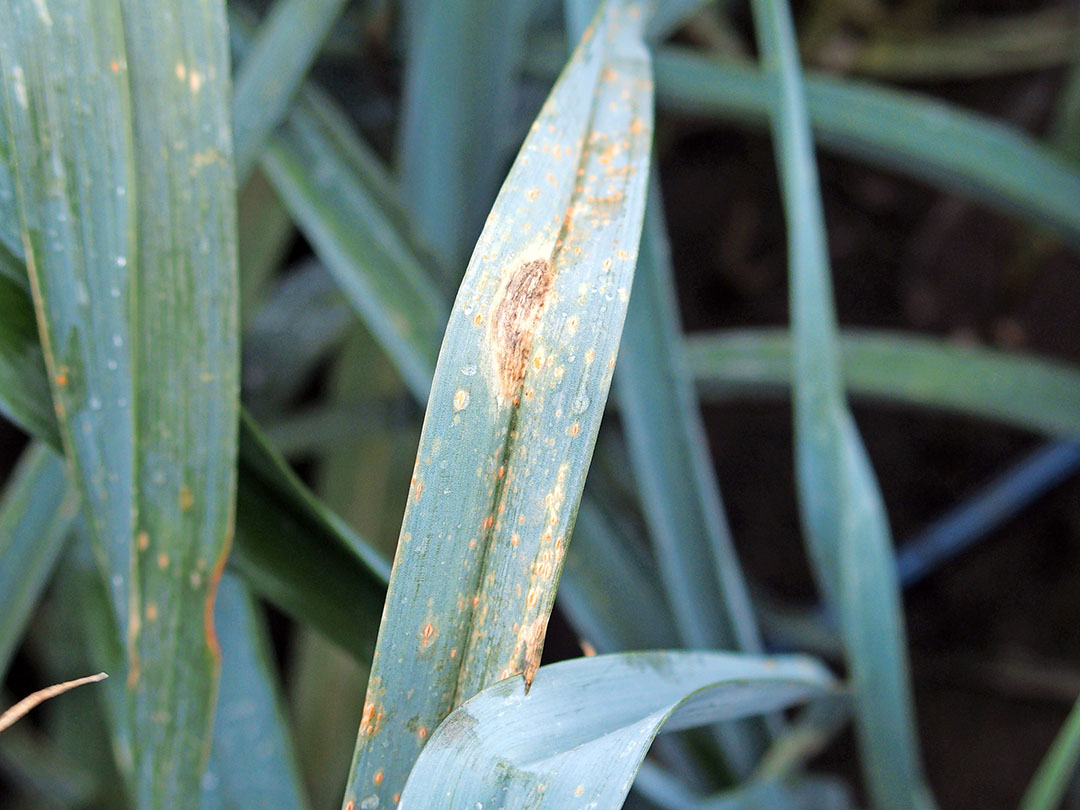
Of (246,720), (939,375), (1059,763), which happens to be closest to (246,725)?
(246,720)

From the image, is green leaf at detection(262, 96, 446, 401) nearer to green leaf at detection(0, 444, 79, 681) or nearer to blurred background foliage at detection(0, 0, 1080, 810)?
blurred background foliage at detection(0, 0, 1080, 810)

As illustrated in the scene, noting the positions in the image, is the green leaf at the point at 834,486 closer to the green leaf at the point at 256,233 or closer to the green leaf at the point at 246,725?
the green leaf at the point at 246,725

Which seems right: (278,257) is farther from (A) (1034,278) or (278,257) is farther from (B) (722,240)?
(A) (1034,278)

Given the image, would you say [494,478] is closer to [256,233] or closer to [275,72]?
[275,72]

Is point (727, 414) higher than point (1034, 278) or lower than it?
lower

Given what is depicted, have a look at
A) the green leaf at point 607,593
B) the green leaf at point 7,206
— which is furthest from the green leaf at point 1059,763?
the green leaf at point 7,206

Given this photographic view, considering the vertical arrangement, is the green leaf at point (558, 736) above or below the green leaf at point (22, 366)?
below

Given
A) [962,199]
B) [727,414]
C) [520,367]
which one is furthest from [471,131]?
[962,199]
